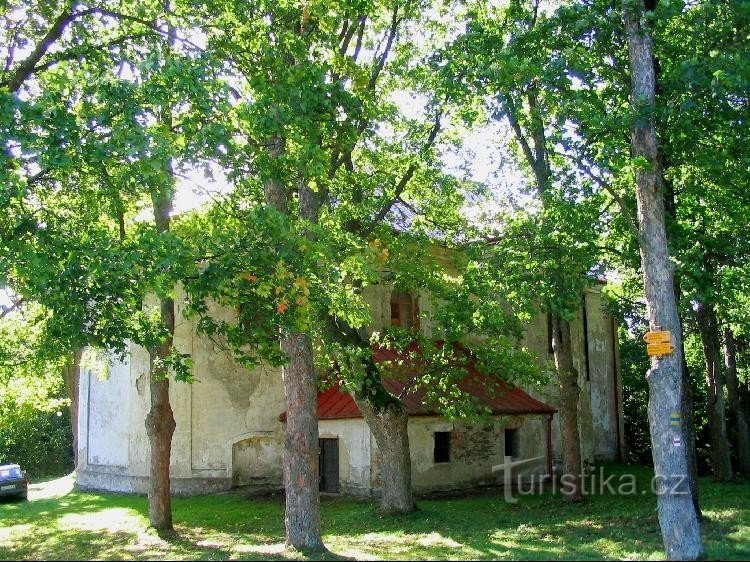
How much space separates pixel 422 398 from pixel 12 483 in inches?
552

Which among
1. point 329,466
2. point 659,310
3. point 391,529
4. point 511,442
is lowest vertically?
point 391,529

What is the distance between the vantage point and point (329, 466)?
70.2 feet

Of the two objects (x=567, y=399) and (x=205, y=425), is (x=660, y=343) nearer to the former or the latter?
(x=567, y=399)

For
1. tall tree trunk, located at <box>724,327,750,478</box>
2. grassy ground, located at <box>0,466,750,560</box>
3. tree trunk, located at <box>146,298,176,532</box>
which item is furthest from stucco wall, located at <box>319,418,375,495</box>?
tall tree trunk, located at <box>724,327,750,478</box>

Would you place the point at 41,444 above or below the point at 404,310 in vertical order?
below

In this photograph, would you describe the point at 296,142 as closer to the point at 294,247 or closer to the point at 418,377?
the point at 294,247

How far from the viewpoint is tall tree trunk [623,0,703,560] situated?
9625mm

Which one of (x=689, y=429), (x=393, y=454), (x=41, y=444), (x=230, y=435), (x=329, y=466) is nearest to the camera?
(x=689, y=429)

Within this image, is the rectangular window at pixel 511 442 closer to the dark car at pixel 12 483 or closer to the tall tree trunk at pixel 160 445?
the tall tree trunk at pixel 160 445

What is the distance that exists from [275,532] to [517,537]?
500 cm

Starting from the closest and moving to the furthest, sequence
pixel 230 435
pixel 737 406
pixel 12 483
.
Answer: pixel 230 435
pixel 737 406
pixel 12 483

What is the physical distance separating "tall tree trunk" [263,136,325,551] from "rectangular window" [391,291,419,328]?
11.8 metres

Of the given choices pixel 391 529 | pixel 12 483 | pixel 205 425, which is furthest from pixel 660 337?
pixel 12 483

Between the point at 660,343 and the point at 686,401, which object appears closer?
the point at 660,343
